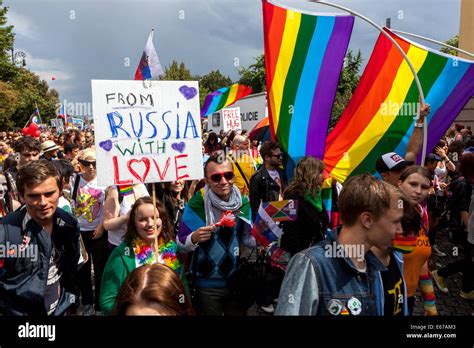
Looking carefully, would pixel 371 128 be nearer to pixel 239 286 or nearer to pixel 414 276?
pixel 414 276

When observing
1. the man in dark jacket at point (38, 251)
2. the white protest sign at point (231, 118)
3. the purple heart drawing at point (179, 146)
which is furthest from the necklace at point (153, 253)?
the white protest sign at point (231, 118)

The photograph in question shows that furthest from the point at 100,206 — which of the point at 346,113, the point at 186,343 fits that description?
the point at 346,113

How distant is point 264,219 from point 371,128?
1.78m

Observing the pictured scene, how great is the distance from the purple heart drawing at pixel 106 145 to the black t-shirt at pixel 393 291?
1772 millimetres

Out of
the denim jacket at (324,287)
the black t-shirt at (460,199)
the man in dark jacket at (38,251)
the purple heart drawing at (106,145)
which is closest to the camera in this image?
the denim jacket at (324,287)

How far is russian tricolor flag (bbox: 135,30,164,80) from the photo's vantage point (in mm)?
2791

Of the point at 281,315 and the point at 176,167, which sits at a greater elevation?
the point at 176,167

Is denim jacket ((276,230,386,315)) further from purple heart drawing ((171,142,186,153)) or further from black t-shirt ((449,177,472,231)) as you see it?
black t-shirt ((449,177,472,231))

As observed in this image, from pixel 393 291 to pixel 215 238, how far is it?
1.23m

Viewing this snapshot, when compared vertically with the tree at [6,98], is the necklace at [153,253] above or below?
below

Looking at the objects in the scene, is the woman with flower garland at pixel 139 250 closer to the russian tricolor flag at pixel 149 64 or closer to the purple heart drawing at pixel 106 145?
the purple heart drawing at pixel 106 145

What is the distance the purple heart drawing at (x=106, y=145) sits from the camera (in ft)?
8.05

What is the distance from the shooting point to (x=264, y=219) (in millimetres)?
2836

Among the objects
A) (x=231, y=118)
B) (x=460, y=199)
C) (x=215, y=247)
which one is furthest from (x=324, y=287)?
(x=231, y=118)
